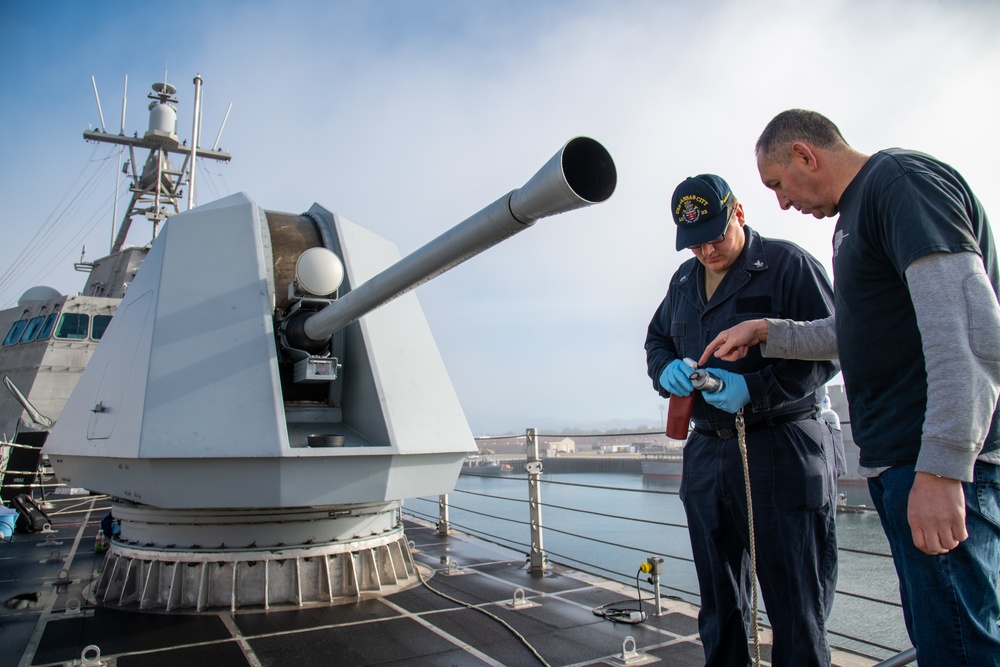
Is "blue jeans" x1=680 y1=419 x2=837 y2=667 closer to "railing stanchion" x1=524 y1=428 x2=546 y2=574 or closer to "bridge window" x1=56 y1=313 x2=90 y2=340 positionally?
"railing stanchion" x1=524 y1=428 x2=546 y2=574

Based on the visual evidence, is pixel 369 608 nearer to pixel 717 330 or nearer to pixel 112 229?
pixel 717 330

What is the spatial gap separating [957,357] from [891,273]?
275mm

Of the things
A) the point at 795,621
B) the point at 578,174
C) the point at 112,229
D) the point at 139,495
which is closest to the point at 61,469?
the point at 139,495

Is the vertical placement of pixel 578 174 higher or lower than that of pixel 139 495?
higher

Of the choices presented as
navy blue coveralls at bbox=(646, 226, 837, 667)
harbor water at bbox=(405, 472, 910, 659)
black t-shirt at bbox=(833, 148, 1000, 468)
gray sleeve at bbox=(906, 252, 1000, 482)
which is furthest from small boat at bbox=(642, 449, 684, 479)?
gray sleeve at bbox=(906, 252, 1000, 482)

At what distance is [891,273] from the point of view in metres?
1.37

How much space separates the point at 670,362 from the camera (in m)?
2.09

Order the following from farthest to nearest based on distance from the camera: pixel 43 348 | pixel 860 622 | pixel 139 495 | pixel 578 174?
pixel 43 348, pixel 860 622, pixel 139 495, pixel 578 174

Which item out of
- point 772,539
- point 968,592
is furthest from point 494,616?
point 968,592

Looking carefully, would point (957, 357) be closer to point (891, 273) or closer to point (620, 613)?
point (891, 273)

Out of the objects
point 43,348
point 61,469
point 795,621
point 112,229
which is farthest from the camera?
point 112,229

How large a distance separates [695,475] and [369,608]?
2401mm

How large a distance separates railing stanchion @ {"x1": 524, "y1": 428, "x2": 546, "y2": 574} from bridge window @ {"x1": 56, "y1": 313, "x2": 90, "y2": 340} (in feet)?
32.0

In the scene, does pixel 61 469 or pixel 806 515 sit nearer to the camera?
pixel 806 515
